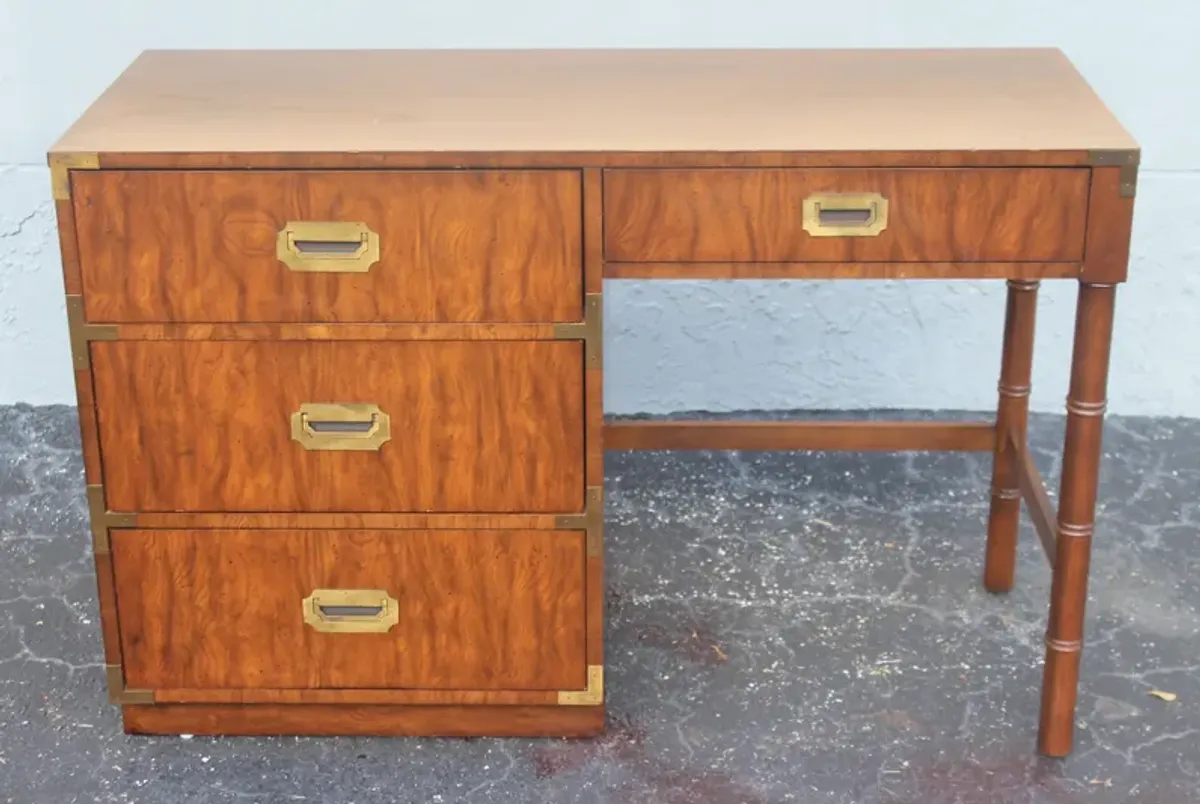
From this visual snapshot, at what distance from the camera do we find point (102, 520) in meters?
2.23

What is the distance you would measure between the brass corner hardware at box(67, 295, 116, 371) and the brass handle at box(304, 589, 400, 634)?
0.43m

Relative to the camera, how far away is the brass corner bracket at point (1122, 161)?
A: 6.55 ft

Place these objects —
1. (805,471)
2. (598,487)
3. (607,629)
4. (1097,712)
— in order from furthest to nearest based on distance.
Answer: (805,471) → (607,629) → (1097,712) → (598,487)

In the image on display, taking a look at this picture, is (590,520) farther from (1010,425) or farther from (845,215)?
(1010,425)

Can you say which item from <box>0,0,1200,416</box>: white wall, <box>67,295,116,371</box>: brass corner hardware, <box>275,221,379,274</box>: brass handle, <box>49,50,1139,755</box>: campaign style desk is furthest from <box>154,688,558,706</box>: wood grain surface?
<box>0,0,1200,416</box>: white wall

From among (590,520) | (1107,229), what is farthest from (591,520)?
(1107,229)

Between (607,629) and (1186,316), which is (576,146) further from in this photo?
(1186,316)

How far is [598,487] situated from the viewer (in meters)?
2.22

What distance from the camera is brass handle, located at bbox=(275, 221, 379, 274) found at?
6.82ft

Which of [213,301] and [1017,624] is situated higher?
[213,301]

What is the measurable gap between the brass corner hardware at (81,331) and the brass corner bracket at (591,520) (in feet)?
2.00

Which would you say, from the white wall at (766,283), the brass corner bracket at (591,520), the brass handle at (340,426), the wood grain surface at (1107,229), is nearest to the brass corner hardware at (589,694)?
the brass corner bracket at (591,520)

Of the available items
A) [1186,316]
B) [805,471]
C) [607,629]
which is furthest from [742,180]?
[1186,316]

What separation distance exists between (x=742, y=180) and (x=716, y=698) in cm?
80
